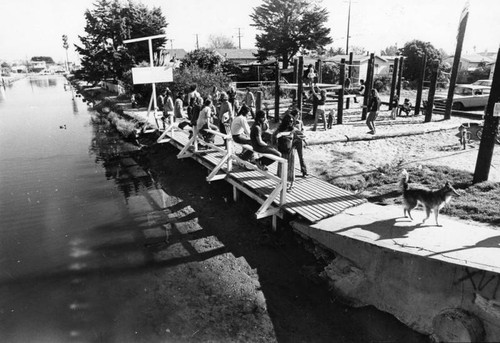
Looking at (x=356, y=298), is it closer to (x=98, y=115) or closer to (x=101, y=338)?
(x=101, y=338)

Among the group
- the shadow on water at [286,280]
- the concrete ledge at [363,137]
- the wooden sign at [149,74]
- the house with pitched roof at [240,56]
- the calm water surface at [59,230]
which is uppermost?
the house with pitched roof at [240,56]

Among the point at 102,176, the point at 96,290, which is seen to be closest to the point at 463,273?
the point at 96,290

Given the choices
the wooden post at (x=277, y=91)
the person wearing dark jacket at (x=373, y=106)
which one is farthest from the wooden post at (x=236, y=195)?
the wooden post at (x=277, y=91)

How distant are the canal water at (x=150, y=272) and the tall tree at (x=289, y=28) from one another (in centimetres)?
3264

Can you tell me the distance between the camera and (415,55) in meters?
36.8

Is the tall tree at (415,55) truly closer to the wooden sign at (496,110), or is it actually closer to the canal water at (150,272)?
the canal water at (150,272)

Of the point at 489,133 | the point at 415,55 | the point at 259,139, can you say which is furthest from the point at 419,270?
the point at 415,55

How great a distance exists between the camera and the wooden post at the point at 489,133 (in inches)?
300

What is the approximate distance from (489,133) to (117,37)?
37.3 meters

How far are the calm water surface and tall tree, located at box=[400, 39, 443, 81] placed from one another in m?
31.1

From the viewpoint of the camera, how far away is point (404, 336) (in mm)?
5285

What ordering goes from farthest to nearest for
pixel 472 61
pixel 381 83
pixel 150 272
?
1. pixel 472 61
2. pixel 381 83
3. pixel 150 272

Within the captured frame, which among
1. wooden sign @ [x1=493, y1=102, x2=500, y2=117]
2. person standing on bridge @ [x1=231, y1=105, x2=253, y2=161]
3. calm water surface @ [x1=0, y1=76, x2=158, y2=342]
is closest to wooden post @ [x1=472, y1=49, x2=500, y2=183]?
wooden sign @ [x1=493, y1=102, x2=500, y2=117]

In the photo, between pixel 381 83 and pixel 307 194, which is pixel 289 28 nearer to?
pixel 381 83
